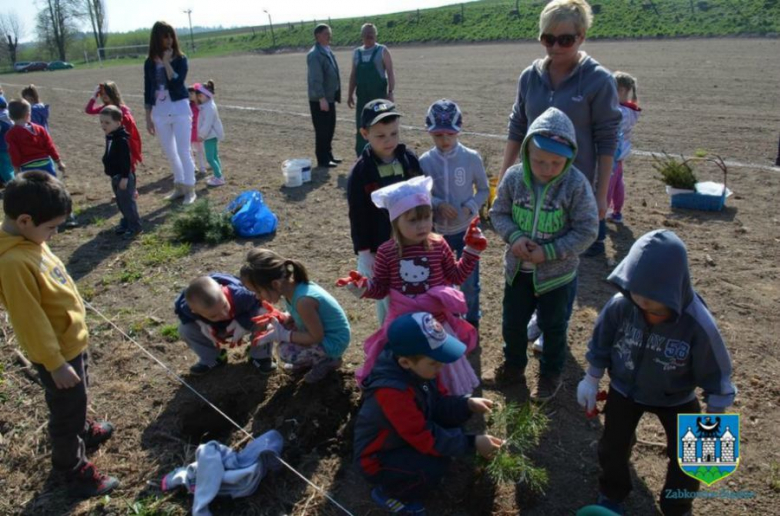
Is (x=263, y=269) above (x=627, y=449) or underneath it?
above

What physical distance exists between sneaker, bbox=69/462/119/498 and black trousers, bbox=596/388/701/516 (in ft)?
9.05

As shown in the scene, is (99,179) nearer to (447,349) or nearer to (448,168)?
(448,168)

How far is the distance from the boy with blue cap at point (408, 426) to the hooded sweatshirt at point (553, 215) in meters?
0.86

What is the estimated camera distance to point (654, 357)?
8.63 feet

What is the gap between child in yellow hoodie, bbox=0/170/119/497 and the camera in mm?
2809

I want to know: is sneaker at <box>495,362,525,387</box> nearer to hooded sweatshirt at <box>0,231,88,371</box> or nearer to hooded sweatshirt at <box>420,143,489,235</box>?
hooded sweatshirt at <box>420,143,489,235</box>

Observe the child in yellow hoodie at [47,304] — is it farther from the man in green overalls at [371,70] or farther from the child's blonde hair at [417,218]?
the man in green overalls at [371,70]

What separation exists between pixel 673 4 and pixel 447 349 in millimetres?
42950

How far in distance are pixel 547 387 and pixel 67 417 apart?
9.57ft

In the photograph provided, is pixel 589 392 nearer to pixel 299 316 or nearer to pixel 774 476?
pixel 774 476

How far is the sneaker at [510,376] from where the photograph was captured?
13.2ft

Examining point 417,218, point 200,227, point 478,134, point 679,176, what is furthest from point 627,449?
point 478,134

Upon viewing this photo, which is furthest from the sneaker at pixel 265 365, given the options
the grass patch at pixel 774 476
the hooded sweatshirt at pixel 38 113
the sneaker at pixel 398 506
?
the hooded sweatshirt at pixel 38 113

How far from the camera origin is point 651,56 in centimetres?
2270
